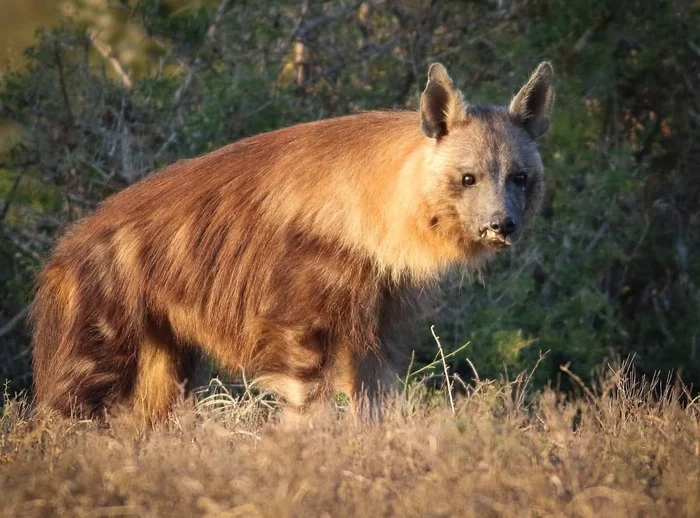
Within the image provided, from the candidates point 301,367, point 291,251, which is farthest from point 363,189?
point 301,367

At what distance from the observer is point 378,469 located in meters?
4.32

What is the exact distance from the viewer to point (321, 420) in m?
4.93

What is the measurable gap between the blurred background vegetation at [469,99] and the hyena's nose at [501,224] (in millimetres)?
3810

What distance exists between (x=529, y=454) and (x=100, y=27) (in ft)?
20.9

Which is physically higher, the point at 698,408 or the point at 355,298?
the point at 355,298

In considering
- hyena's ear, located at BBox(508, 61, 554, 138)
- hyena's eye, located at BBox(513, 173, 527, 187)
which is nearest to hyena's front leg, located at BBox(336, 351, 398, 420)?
hyena's eye, located at BBox(513, 173, 527, 187)

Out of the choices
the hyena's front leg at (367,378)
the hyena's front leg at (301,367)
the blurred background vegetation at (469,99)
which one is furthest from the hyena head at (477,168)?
the blurred background vegetation at (469,99)

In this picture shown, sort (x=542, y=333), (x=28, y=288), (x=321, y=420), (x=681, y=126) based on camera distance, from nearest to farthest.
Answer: (x=321, y=420), (x=28, y=288), (x=542, y=333), (x=681, y=126)

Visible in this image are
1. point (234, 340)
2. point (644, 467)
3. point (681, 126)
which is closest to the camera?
point (644, 467)

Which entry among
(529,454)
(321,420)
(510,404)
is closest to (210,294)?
(321,420)

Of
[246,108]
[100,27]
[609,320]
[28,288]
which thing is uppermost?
[100,27]

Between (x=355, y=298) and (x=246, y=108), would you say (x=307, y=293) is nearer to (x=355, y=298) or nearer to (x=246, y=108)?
(x=355, y=298)

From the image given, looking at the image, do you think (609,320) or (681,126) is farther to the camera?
(681,126)

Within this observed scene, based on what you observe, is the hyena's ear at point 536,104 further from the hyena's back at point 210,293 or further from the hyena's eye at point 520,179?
the hyena's back at point 210,293
